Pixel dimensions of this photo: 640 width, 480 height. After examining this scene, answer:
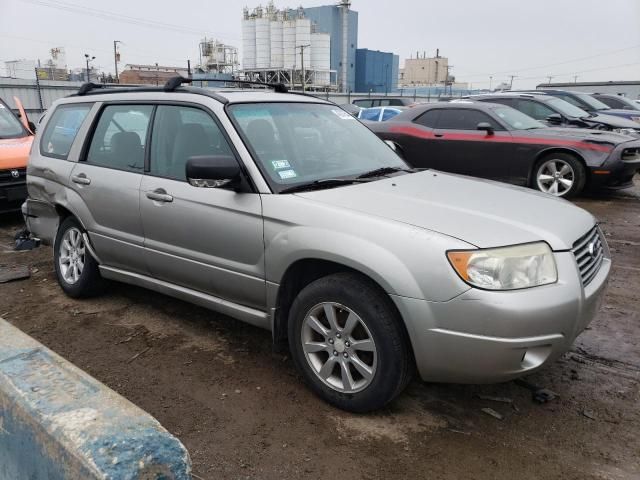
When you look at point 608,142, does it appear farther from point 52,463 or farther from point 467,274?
point 52,463

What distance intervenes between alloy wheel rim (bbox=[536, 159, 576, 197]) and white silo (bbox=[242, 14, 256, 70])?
5417cm

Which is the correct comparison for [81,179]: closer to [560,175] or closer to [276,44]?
[560,175]

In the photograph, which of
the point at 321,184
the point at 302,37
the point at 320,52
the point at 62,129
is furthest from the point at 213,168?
the point at 320,52

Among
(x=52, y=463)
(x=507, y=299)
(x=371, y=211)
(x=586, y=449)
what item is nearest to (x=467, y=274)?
(x=507, y=299)

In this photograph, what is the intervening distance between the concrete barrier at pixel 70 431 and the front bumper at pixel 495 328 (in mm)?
1422

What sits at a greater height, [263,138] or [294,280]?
[263,138]

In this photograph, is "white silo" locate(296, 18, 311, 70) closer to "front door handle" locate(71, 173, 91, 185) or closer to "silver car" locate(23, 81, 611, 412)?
"front door handle" locate(71, 173, 91, 185)

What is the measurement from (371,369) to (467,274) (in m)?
0.73

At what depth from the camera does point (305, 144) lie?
370 centimetres

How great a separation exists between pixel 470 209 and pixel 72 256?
347 centimetres

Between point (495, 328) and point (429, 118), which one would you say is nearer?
point (495, 328)

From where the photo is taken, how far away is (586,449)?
2.70 meters

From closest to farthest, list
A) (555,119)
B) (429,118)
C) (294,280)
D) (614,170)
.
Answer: (294,280)
(614,170)
(429,118)
(555,119)

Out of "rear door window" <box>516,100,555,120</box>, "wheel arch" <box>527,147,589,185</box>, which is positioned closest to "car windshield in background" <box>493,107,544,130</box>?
"wheel arch" <box>527,147,589,185</box>
